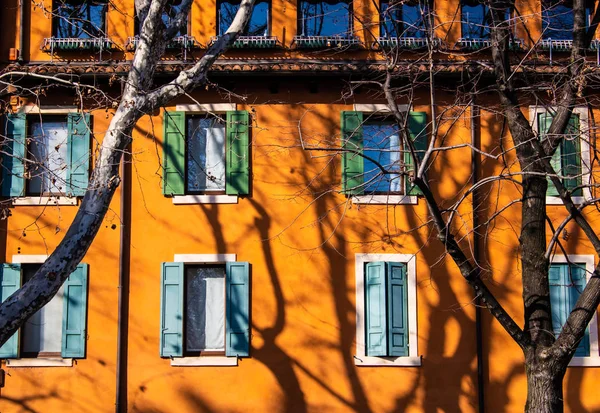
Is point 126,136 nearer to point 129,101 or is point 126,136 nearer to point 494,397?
point 129,101

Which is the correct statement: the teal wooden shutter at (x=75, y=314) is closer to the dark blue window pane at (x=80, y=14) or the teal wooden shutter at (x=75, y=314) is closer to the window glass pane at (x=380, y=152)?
the dark blue window pane at (x=80, y=14)

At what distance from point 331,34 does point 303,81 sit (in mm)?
1022

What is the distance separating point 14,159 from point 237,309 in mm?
4329

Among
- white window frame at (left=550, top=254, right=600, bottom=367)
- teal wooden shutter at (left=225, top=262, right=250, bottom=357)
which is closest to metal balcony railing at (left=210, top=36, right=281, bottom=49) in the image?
teal wooden shutter at (left=225, top=262, right=250, bottom=357)

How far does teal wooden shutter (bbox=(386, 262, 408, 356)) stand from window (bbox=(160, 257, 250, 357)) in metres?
2.20

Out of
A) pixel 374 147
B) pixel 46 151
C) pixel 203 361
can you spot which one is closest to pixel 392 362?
pixel 203 361

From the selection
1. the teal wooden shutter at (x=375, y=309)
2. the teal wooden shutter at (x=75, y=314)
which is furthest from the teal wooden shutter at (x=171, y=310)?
the teal wooden shutter at (x=375, y=309)

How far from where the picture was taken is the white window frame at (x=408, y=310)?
12.3 metres

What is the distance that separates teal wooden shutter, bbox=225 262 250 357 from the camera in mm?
12289

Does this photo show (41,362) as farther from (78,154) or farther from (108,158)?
(108,158)

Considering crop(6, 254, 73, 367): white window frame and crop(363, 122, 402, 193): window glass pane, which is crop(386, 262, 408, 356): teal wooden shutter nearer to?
crop(363, 122, 402, 193): window glass pane

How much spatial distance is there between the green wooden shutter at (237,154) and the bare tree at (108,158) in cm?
292

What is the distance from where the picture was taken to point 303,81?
514 inches

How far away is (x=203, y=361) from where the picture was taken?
1232cm
